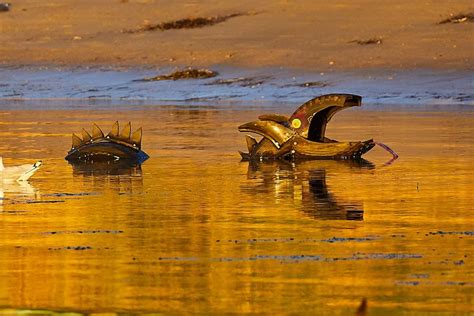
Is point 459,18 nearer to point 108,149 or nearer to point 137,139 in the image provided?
point 137,139

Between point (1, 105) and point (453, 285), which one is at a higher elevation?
point (1, 105)

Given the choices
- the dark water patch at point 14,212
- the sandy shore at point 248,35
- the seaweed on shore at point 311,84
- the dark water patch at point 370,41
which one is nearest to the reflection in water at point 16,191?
the dark water patch at point 14,212

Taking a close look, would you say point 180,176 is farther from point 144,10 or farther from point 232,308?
point 144,10

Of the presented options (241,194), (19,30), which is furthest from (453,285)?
(19,30)

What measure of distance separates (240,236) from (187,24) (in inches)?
1575

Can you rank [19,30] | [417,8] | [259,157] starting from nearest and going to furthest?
[259,157], [417,8], [19,30]

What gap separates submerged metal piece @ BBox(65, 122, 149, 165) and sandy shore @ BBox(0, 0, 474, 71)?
20.3 meters

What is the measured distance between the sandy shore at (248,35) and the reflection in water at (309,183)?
2066cm

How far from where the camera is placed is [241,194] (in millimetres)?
13141

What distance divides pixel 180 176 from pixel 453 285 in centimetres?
735

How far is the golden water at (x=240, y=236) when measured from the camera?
308 inches

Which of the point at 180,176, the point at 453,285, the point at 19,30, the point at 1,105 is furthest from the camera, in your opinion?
the point at 19,30

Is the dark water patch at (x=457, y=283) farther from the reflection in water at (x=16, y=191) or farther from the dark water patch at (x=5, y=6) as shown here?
the dark water patch at (x=5, y=6)

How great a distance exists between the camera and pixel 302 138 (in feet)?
56.9
